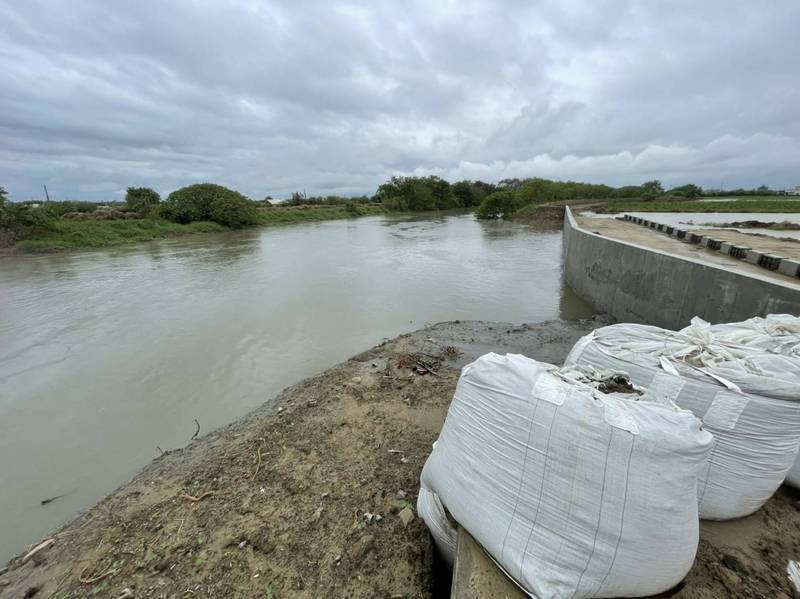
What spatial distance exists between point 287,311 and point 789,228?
1443 centimetres

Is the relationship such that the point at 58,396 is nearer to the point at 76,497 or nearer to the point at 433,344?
the point at 76,497

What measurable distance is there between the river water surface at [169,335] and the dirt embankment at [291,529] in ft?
2.46

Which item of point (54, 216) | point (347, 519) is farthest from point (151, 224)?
point (347, 519)

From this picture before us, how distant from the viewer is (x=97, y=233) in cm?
1770

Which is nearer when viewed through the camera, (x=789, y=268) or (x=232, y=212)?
(x=789, y=268)

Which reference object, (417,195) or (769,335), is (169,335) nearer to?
(769,335)

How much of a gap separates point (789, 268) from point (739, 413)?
4056 millimetres

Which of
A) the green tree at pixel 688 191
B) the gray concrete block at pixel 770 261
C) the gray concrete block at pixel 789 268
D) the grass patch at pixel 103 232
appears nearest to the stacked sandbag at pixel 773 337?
the gray concrete block at pixel 789 268

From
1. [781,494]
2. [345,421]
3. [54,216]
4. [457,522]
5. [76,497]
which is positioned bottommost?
[76,497]

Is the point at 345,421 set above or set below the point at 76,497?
above

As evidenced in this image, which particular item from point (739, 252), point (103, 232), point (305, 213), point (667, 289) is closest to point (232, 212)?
point (103, 232)

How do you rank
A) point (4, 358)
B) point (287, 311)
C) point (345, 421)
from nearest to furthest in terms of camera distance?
point (345, 421)
point (4, 358)
point (287, 311)

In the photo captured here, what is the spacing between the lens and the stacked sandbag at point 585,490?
1079 millimetres

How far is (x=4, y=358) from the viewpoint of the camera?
482cm
